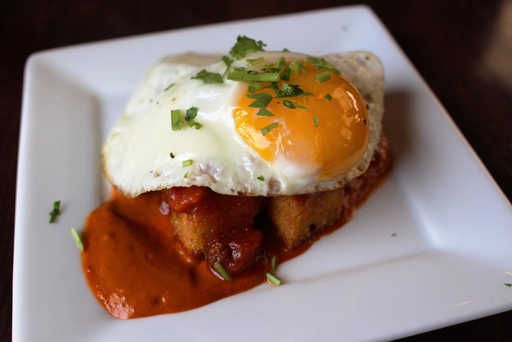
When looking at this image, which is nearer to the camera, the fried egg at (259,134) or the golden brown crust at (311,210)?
the fried egg at (259,134)

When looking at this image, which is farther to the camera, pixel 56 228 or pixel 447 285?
pixel 56 228

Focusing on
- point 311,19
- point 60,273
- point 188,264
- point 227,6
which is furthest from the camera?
point 227,6

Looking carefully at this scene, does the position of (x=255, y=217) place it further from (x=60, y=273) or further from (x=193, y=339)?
(x=60, y=273)

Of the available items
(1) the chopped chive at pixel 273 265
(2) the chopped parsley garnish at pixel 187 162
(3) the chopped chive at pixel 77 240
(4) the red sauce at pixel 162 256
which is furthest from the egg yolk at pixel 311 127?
(3) the chopped chive at pixel 77 240

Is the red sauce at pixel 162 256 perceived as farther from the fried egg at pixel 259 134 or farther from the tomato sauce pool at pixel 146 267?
the fried egg at pixel 259 134

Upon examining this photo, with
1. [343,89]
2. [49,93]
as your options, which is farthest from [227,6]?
[343,89]

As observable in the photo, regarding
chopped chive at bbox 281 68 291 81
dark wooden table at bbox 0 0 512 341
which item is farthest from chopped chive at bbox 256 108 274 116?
dark wooden table at bbox 0 0 512 341

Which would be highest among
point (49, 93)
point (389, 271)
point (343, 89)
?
point (343, 89)
